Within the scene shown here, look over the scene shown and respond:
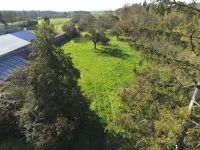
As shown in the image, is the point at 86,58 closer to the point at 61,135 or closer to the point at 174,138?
the point at 61,135

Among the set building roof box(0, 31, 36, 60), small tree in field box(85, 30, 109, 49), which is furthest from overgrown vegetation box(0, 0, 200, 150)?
small tree in field box(85, 30, 109, 49)

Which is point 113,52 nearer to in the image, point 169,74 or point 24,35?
point 24,35

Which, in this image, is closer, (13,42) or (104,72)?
Result: (104,72)

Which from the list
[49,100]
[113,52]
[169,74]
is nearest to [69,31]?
[113,52]

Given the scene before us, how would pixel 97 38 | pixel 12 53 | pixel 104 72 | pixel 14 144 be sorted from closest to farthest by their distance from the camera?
pixel 14 144 < pixel 104 72 < pixel 12 53 < pixel 97 38

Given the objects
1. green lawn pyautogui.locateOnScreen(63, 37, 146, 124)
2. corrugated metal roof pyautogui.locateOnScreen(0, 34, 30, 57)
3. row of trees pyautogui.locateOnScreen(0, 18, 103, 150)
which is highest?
row of trees pyautogui.locateOnScreen(0, 18, 103, 150)

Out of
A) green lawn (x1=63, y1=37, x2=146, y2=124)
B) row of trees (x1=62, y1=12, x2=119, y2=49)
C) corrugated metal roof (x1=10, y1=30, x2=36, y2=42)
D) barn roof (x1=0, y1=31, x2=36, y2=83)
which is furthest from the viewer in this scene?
row of trees (x1=62, y1=12, x2=119, y2=49)

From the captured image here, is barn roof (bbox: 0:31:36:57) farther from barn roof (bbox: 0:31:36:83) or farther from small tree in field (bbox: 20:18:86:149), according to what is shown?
small tree in field (bbox: 20:18:86:149)
